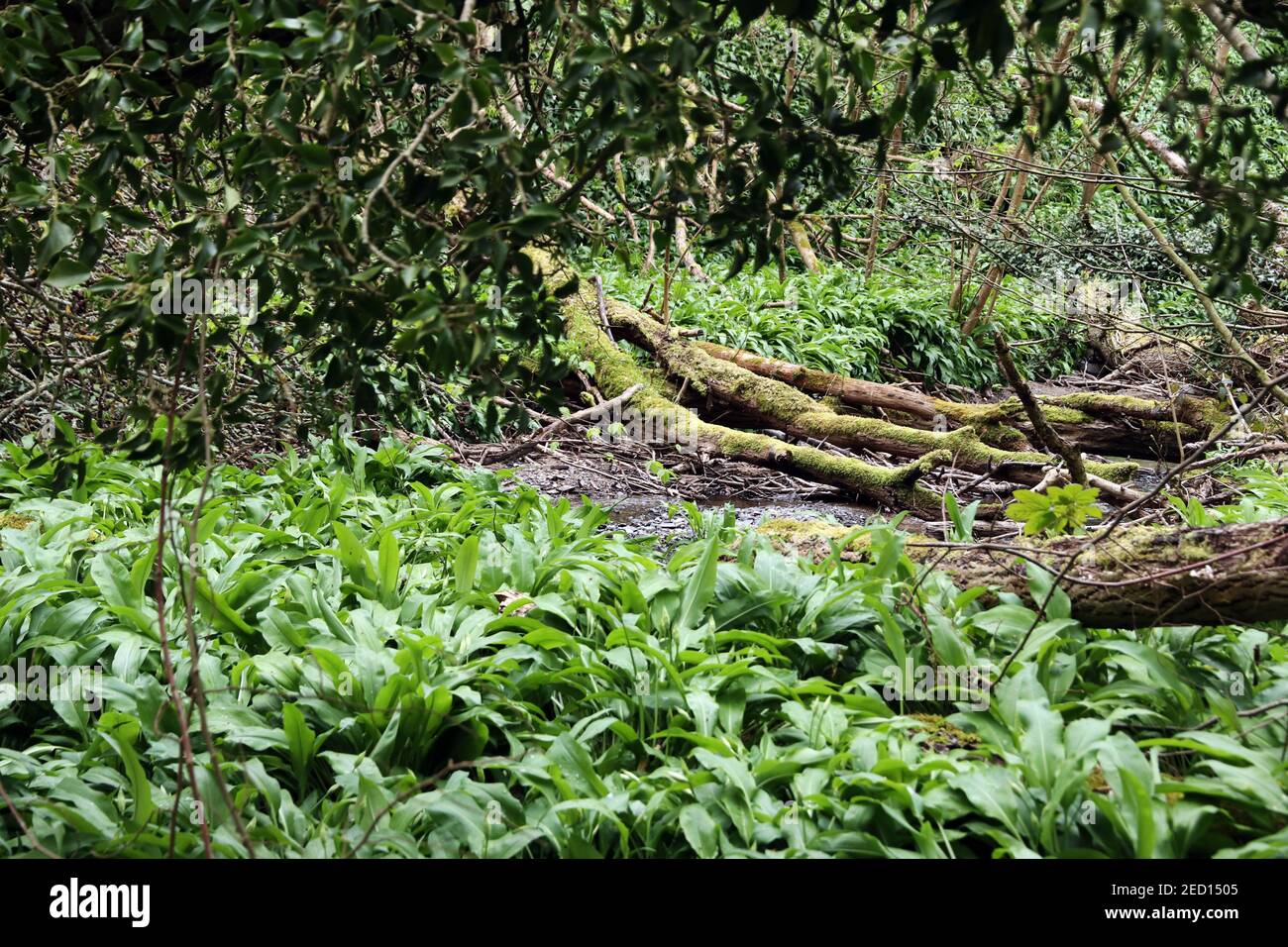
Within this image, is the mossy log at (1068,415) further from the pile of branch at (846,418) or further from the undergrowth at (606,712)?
the undergrowth at (606,712)

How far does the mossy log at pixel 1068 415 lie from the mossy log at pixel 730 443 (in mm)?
818

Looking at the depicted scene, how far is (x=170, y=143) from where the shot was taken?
2.73m

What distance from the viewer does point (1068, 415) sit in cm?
839

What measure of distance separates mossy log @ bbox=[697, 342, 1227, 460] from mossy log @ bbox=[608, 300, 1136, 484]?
0.68 ft

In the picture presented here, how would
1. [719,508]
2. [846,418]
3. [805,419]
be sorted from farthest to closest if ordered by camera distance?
[805,419], [846,418], [719,508]

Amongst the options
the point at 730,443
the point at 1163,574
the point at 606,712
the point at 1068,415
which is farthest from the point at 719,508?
the point at 1163,574

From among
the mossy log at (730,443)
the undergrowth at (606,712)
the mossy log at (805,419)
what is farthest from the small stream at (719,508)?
the undergrowth at (606,712)

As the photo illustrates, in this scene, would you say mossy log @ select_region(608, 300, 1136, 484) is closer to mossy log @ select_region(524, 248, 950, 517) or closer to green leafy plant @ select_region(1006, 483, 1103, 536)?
mossy log @ select_region(524, 248, 950, 517)

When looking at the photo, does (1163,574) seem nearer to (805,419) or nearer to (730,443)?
(730,443)

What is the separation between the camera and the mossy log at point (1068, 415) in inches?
304

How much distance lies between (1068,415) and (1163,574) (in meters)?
6.10

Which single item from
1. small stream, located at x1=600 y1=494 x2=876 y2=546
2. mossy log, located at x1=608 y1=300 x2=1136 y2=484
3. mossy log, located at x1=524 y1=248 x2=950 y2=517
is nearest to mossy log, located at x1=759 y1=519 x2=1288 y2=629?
small stream, located at x1=600 y1=494 x2=876 y2=546

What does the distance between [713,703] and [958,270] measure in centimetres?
1049

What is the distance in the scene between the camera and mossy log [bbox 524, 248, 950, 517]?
6801 millimetres
